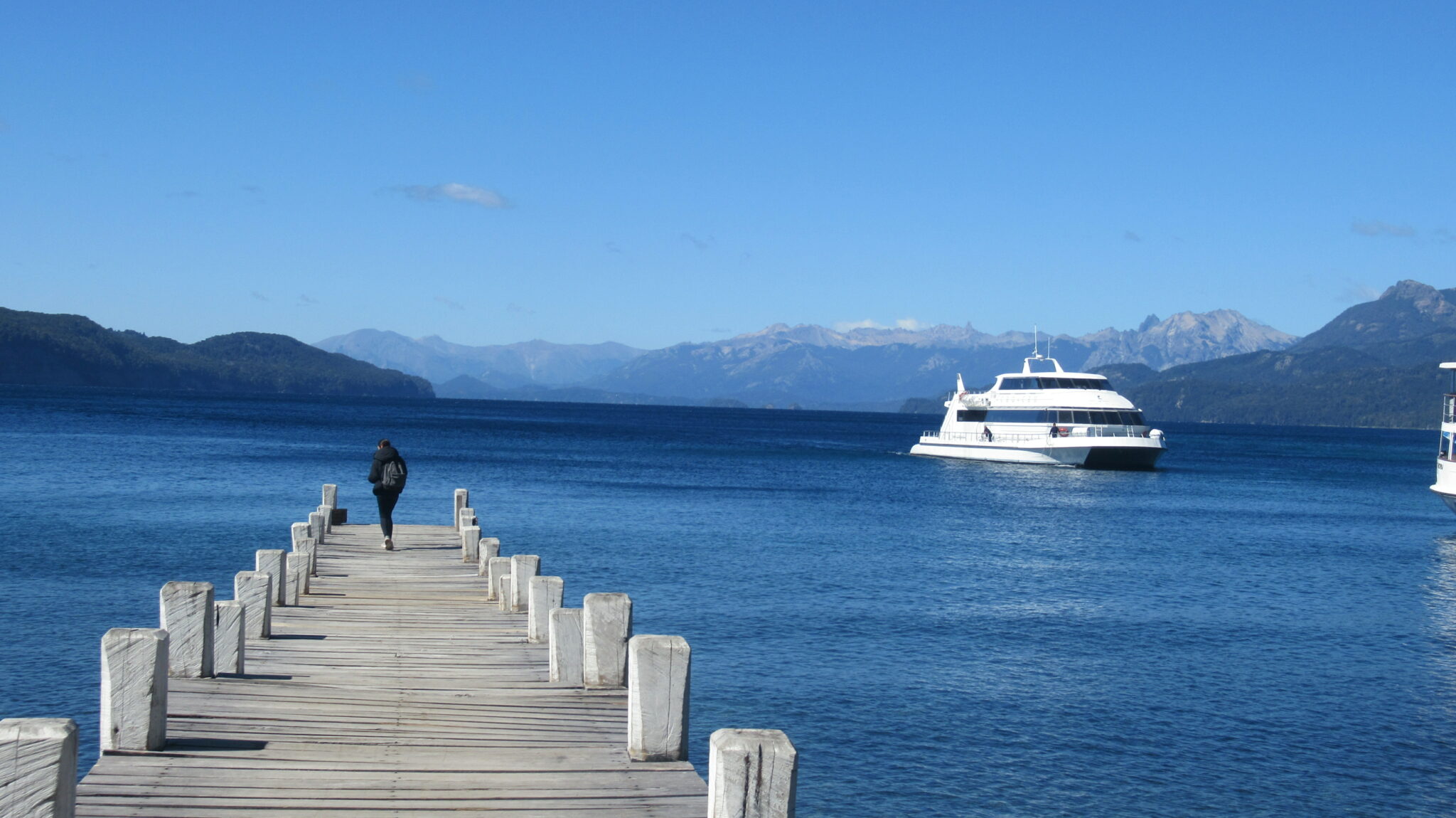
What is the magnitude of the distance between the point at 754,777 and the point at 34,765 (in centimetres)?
315

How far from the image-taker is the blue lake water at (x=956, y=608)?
529 inches

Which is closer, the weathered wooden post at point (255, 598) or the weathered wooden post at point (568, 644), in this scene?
the weathered wooden post at point (568, 644)

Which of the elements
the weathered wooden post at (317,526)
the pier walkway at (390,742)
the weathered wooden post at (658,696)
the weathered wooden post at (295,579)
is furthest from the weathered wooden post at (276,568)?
the weathered wooden post at (658,696)

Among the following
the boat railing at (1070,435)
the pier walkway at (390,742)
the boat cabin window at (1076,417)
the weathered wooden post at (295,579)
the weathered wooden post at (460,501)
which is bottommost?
the pier walkway at (390,742)

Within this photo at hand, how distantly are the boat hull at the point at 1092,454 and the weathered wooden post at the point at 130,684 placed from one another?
6166 cm

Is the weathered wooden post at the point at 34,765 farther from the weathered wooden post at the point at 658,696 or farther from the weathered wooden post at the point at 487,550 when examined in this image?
the weathered wooden post at the point at 487,550

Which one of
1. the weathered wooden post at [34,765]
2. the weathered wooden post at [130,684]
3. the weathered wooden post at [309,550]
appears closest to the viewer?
the weathered wooden post at [34,765]

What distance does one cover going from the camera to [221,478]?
156 ft

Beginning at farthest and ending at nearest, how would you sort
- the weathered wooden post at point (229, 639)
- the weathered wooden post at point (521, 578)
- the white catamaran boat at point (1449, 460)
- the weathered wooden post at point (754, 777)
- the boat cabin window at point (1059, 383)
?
A: the boat cabin window at point (1059, 383) → the white catamaran boat at point (1449, 460) → the weathered wooden post at point (521, 578) → the weathered wooden post at point (229, 639) → the weathered wooden post at point (754, 777)

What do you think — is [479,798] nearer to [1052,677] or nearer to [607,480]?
[1052,677]

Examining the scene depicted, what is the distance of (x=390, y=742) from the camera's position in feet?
26.9

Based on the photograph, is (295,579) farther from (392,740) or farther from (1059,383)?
(1059,383)

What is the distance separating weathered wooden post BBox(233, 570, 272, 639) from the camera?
11.5 meters

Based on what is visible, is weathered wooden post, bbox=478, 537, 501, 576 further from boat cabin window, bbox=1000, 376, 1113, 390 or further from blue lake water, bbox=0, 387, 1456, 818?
boat cabin window, bbox=1000, 376, 1113, 390
